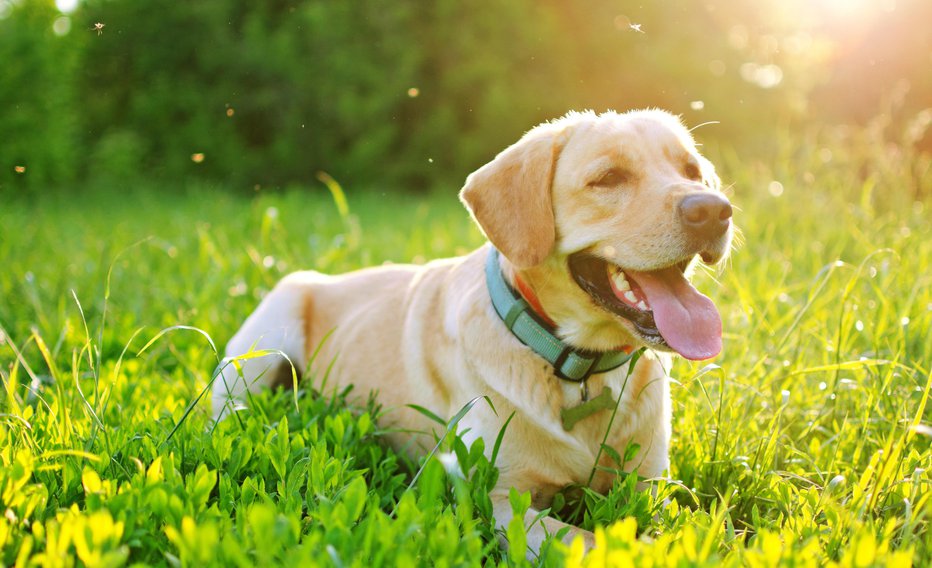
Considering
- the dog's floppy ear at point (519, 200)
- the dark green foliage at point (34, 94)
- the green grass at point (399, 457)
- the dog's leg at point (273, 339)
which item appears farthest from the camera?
the dark green foliage at point (34, 94)

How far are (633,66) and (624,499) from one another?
41.8 ft

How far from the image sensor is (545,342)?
254 cm

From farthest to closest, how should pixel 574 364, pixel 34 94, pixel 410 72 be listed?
1. pixel 410 72
2. pixel 34 94
3. pixel 574 364

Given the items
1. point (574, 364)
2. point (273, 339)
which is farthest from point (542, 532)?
point (273, 339)

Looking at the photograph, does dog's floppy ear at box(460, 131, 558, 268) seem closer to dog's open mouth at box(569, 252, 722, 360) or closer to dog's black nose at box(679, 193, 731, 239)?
dog's open mouth at box(569, 252, 722, 360)

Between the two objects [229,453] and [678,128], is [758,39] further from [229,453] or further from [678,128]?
[229,453]

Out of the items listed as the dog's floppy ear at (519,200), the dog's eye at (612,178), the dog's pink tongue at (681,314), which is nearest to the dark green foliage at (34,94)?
the dog's floppy ear at (519,200)

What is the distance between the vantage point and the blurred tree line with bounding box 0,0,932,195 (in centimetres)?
1368

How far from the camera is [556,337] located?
8.40 ft

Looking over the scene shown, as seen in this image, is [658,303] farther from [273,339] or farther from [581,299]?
[273,339]

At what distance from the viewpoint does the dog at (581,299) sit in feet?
8.04

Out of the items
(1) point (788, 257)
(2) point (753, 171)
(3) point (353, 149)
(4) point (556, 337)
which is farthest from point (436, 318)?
(3) point (353, 149)

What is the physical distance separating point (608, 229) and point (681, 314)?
1.09 ft

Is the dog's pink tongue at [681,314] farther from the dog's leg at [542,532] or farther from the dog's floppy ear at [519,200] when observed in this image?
the dog's leg at [542,532]
